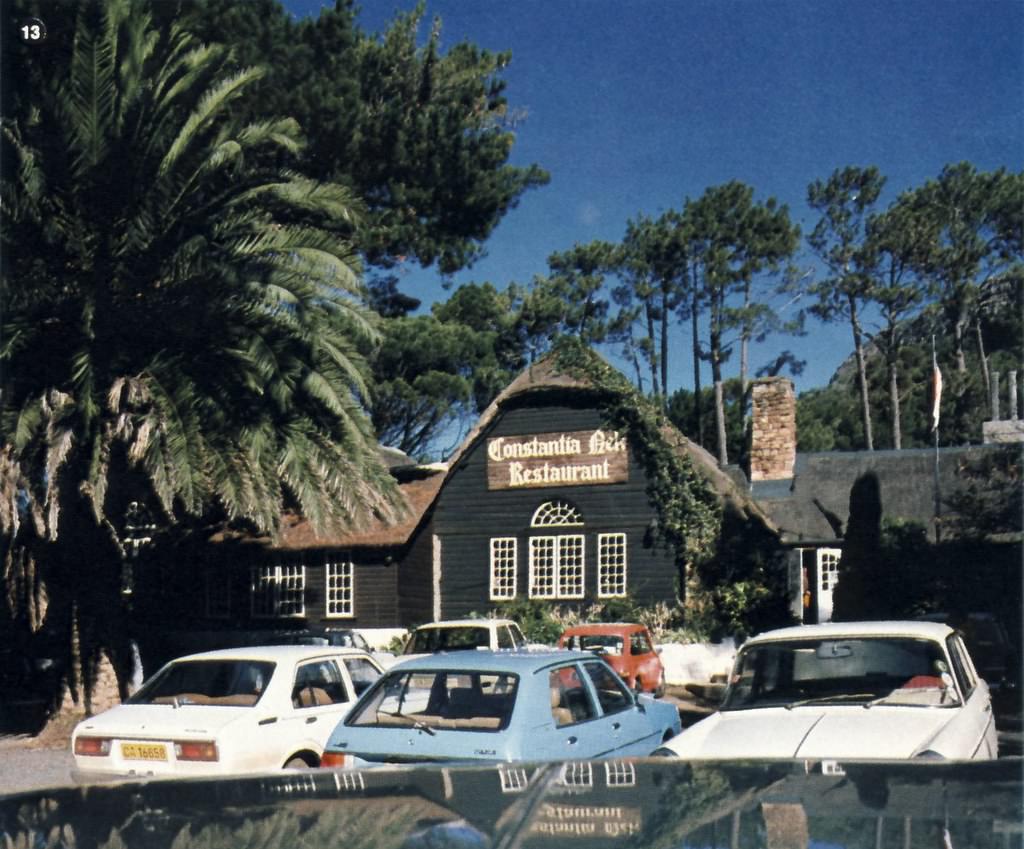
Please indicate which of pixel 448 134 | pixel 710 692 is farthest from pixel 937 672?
pixel 448 134

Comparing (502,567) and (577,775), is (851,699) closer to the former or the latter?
(577,775)

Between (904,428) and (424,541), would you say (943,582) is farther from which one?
(904,428)

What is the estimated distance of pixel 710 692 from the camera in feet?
68.2

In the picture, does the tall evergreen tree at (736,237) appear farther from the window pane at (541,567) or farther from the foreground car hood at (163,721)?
the foreground car hood at (163,721)


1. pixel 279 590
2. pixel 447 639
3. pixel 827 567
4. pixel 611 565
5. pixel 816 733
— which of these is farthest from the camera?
pixel 279 590

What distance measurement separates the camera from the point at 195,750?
31.2 ft

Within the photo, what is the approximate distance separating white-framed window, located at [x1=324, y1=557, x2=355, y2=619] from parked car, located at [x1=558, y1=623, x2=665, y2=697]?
37.5 ft

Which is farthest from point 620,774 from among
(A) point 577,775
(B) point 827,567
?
(B) point 827,567

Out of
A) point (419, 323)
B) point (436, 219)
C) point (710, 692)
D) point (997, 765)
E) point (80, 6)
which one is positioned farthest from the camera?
point (419, 323)

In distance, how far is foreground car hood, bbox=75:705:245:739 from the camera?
31.5 ft

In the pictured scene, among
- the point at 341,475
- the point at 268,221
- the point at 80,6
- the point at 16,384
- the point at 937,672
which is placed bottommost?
the point at 937,672

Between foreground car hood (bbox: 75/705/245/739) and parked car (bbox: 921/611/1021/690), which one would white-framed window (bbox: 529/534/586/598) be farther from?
foreground car hood (bbox: 75/705/245/739)

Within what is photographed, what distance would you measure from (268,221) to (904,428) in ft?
139

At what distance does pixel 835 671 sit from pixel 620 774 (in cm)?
527
